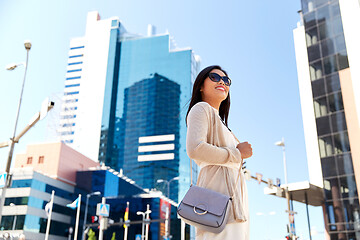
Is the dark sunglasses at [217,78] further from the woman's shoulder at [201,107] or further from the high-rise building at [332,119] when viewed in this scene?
the high-rise building at [332,119]

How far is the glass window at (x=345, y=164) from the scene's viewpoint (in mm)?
28242

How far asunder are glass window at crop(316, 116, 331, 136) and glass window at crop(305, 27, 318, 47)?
284 inches

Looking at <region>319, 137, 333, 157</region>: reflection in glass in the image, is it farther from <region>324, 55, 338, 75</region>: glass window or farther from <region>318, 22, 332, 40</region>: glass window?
<region>318, 22, 332, 40</region>: glass window

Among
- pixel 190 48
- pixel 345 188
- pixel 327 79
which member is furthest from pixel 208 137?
pixel 190 48

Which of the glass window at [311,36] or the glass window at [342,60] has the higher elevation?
the glass window at [311,36]

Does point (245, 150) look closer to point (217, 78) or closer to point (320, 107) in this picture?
point (217, 78)

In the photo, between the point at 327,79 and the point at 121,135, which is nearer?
the point at 327,79

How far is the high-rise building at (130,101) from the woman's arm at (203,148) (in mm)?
103962

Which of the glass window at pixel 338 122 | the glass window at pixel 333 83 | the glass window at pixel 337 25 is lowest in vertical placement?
the glass window at pixel 338 122

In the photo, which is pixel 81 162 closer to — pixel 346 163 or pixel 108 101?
pixel 108 101

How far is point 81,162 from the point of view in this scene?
255 feet

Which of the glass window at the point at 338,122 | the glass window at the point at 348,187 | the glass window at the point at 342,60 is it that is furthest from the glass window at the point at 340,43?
the glass window at the point at 348,187

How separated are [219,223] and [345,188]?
2901 centimetres

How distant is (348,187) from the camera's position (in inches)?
1096
